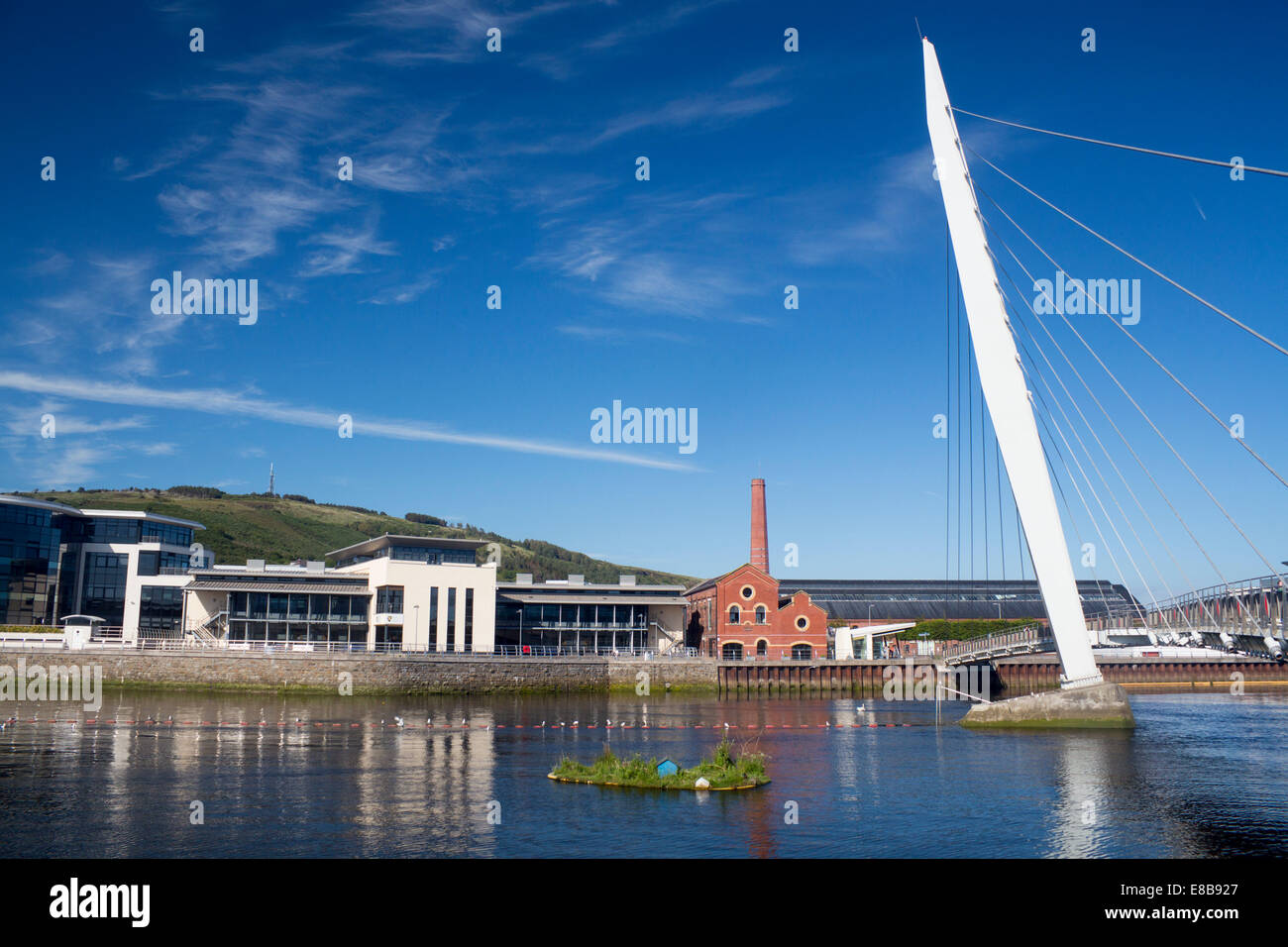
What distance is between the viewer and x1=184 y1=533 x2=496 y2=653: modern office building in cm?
7450

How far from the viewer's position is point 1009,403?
41531 millimetres

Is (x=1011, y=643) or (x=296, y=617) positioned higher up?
(x=296, y=617)

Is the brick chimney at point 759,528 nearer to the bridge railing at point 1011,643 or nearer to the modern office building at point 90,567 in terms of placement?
the bridge railing at point 1011,643

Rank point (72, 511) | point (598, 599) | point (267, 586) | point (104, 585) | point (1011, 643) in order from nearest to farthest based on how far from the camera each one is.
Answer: point (1011, 643) → point (267, 586) → point (72, 511) → point (598, 599) → point (104, 585)

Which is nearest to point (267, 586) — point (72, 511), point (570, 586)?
point (72, 511)

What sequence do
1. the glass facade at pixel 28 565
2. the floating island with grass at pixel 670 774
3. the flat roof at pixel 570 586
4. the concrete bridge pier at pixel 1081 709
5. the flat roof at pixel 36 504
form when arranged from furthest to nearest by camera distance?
the flat roof at pixel 570 586 → the flat roof at pixel 36 504 → the glass facade at pixel 28 565 → the concrete bridge pier at pixel 1081 709 → the floating island with grass at pixel 670 774

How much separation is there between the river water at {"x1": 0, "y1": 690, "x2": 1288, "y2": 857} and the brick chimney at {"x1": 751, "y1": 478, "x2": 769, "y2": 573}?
41509mm

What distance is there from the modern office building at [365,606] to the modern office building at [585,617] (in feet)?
30.8

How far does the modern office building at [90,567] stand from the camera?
81562mm

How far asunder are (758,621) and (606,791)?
55573 millimetres

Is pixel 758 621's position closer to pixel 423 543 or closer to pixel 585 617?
Result: pixel 585 617

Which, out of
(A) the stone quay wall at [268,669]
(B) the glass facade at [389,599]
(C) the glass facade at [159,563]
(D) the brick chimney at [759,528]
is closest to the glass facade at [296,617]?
(B) the glass facade at [389,599]

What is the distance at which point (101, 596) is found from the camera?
290 ft
